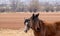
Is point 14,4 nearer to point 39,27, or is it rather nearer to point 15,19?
point 15,19

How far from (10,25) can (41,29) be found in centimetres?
131

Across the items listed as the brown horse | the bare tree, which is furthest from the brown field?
the brown horse

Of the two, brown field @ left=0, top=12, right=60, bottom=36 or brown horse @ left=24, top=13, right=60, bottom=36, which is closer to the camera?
brown horse @ left=24, top=13, right=60, bottom=36

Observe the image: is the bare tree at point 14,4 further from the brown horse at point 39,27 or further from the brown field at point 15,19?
the brown horse at point 39,27

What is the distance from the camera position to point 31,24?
6.96 ft

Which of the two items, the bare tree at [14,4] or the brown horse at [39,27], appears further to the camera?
the bare tree at [14,4]

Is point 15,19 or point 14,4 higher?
point 14,4

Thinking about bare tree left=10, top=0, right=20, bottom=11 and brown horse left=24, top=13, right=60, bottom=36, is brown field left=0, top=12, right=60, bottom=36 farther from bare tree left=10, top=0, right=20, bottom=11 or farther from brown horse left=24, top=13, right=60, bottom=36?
brown horse left=24, top=13, right=60, bottom=36

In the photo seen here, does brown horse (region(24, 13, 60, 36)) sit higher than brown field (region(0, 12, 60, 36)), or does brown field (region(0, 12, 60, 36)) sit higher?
brown horse (region(24, 13, 60, 36))

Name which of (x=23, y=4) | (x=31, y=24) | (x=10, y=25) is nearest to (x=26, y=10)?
(x=23, y=4)

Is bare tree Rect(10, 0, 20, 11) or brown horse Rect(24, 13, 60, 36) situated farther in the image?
bare tree Rect(10, 0, 20, 11)

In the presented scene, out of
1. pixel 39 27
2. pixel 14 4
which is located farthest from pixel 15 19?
pixel 39 27

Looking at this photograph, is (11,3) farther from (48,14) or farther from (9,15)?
(48,14)

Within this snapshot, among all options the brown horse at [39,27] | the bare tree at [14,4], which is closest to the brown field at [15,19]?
the bare tree at [14,4]
